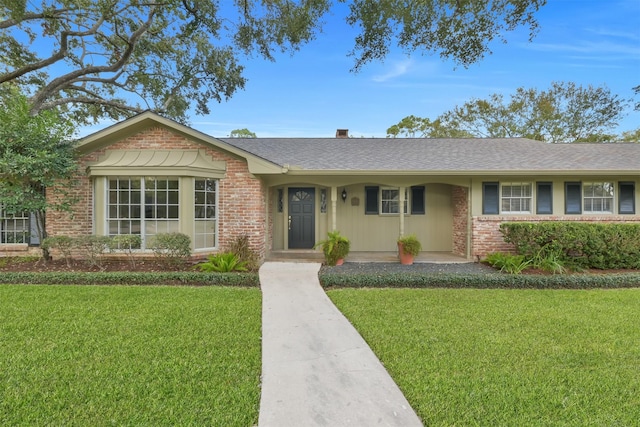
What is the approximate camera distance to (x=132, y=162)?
27.3 ft

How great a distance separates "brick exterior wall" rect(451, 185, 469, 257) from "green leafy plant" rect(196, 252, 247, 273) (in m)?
6.66

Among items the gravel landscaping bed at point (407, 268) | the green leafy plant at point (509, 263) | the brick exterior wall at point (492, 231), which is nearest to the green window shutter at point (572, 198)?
the brick exterior wall at point (492, 231)

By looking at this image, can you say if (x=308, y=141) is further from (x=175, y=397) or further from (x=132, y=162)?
(x=175, y=397)

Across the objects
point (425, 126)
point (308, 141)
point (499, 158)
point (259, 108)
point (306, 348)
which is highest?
point (425, 126)

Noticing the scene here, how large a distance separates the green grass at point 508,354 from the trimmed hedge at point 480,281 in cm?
75

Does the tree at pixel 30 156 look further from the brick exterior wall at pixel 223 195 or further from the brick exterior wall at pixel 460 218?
the brick exterior wall at pixel 460 218

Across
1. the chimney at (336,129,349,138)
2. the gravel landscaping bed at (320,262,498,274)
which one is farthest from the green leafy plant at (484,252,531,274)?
Result: the chimney at (336,129,349,138)

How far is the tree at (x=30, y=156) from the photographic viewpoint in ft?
24.2

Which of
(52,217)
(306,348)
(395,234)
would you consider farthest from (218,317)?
(395,234)

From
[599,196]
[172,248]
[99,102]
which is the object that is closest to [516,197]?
[599,196]

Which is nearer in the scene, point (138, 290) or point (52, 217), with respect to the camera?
point (138, 290)

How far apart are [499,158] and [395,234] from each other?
402cm

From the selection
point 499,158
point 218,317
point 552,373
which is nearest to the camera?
point 552,373

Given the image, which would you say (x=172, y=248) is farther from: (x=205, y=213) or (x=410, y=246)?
(x=410, y=246)
